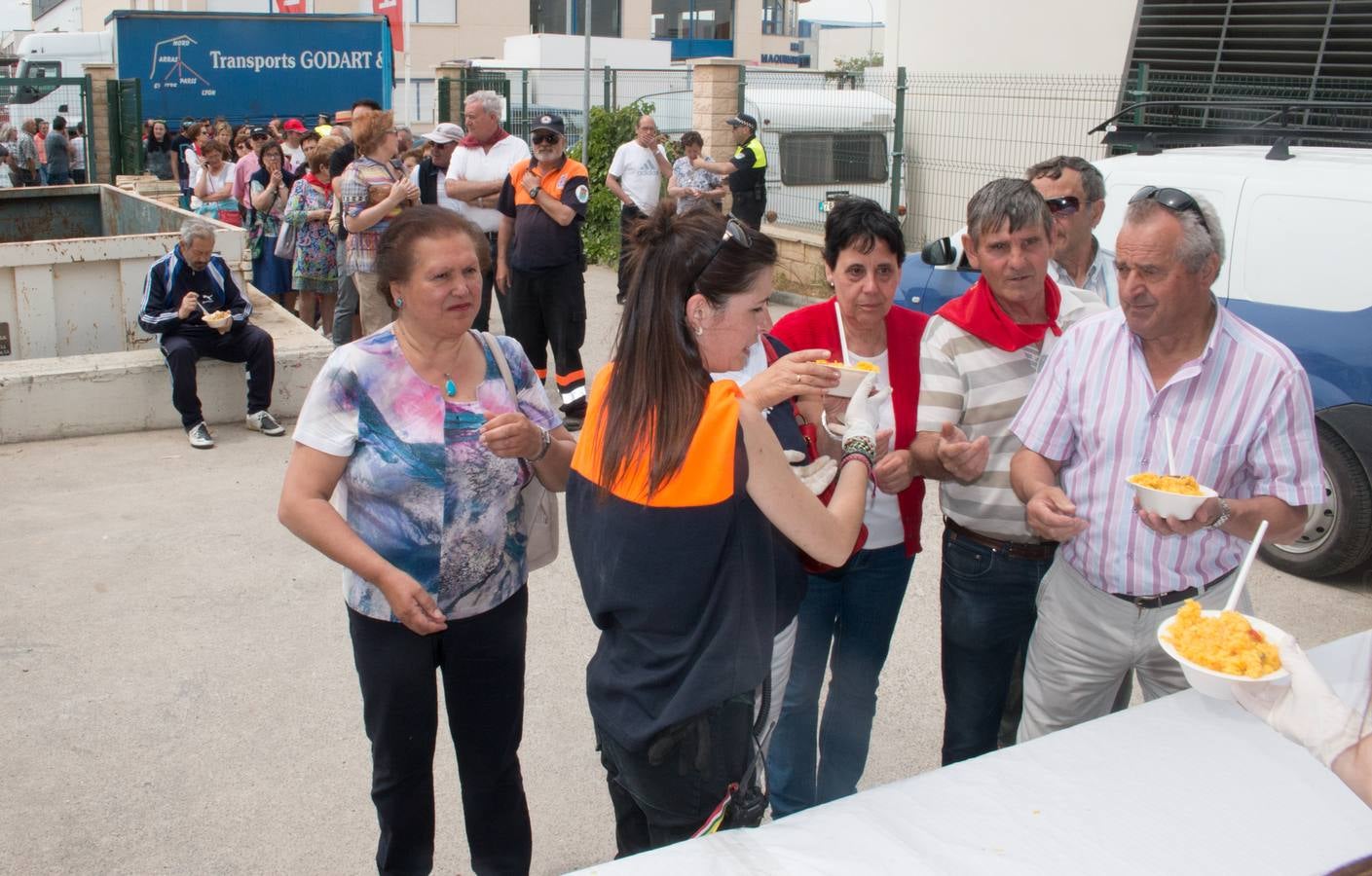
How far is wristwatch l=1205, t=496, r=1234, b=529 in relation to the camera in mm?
2704

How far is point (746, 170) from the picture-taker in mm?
13391

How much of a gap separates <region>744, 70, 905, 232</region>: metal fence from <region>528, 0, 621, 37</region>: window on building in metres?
33.8

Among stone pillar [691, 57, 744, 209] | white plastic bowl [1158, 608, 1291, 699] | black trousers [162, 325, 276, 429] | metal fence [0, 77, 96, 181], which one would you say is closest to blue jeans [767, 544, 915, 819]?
white plastic bowl [1158, 608, 1291, 699]

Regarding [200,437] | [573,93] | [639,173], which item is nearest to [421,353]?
[200,437]

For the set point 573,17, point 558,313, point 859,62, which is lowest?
point 558,313

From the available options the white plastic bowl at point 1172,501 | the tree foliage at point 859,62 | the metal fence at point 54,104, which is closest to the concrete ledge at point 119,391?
the white plastic bowl at point 1172,501

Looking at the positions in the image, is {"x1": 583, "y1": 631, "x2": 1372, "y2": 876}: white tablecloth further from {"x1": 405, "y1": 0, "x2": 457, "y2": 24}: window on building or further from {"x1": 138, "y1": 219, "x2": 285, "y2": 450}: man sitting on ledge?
{"x1": 405, "y1": 0, "x2": 457, "y2": 24}: window on building

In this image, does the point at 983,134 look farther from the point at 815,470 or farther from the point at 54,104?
the point at 54,104

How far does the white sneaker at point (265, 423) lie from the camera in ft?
26.5

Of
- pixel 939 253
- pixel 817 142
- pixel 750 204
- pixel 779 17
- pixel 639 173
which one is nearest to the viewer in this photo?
pixel 939 253

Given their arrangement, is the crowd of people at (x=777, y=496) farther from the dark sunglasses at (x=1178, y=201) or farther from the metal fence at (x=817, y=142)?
the metal fence at (x=817, y=142)

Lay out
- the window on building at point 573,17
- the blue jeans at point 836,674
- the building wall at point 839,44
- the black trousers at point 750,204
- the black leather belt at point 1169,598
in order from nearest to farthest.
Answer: the black leather belt at point 1169,598
the blue jeans at point 836,674
the black trousers at point 750,204
the window on building at point 573,17
the building wall at point 839,44

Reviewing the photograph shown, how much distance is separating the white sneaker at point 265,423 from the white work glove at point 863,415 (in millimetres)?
6134

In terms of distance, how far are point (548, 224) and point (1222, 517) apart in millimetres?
5745
